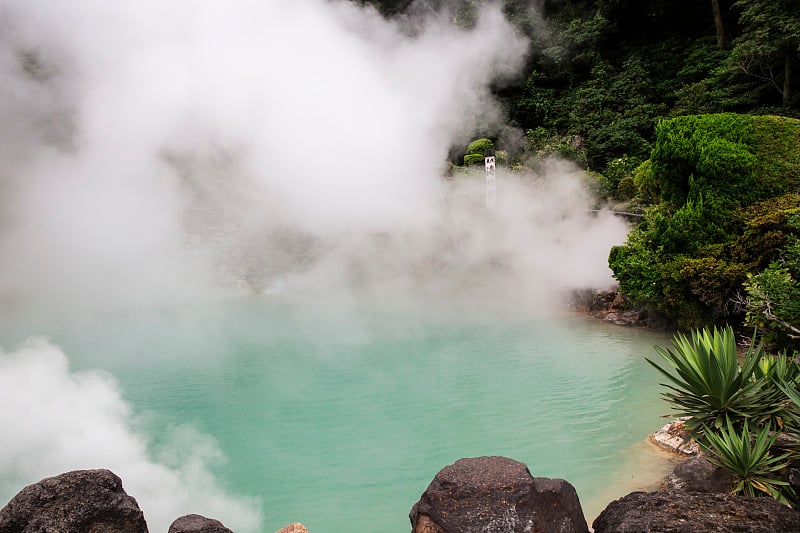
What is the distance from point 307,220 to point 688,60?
12992mm

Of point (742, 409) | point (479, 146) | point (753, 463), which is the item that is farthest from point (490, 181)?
point (753, 463)

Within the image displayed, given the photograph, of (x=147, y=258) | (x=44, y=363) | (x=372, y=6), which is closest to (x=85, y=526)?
(x=44, y=363)

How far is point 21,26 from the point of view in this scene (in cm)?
1192

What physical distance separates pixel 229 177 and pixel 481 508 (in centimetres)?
1392

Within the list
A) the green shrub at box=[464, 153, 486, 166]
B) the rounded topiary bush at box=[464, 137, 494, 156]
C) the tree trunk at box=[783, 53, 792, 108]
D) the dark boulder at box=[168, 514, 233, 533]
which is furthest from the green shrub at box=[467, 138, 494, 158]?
the dark boulder at box=[168, 514, 233, 533]

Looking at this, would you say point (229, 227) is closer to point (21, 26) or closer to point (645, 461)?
point (21, 26)


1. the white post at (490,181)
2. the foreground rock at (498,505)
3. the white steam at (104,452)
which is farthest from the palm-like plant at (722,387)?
the white post at (490,181)

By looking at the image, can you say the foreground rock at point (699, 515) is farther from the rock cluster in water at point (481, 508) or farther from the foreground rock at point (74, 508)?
the foreground rock at point (74, 508)

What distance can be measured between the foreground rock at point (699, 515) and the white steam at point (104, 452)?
2.79 m

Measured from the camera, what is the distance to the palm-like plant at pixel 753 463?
123 inches

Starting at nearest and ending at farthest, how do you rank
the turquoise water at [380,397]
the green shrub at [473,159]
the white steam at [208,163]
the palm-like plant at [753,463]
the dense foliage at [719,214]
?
the palm-like plant at [753,463] < the turquoise water at [380,397] < the dense foliage at [719,214] < the white steam at [208,163] < the green shrub at [473,159]

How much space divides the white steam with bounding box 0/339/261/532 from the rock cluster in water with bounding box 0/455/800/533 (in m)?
1.47

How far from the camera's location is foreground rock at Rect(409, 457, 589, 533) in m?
2.79

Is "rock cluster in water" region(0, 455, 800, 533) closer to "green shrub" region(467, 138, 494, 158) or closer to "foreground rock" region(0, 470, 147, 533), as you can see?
"foreground rock" region(0, 470, 147, 533)
